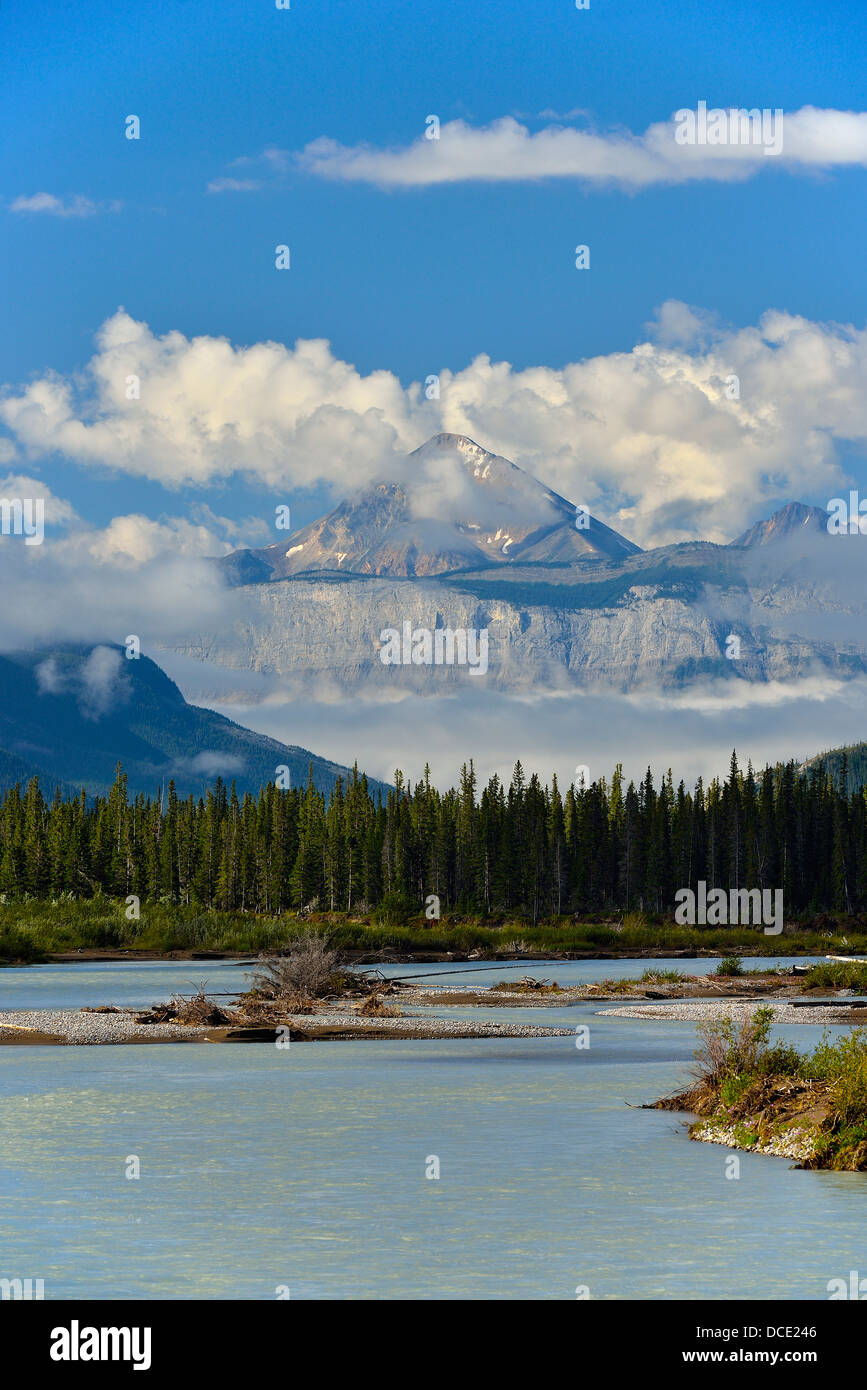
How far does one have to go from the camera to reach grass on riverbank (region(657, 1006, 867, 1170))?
1045 inches

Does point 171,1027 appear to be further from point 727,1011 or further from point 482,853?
point 482,853

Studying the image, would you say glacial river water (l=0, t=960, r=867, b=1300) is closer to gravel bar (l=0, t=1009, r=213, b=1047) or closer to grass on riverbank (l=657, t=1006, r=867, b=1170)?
grass on riverbank (l=657, t=1006, r=867, b=1170)

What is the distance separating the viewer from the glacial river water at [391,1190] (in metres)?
20.1

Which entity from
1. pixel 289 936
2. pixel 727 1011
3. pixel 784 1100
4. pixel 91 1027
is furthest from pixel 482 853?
pixel 784 1100

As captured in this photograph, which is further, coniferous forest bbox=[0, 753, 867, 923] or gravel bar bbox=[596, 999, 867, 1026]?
coniferous forest bbox=[0, 753, 867, 923]

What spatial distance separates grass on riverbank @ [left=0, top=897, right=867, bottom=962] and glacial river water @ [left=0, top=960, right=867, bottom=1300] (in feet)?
211

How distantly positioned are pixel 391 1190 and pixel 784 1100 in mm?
7482

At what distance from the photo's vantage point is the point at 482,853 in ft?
562

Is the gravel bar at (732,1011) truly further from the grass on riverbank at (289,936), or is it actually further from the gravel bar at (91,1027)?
the grass on riverbank at (289,936)

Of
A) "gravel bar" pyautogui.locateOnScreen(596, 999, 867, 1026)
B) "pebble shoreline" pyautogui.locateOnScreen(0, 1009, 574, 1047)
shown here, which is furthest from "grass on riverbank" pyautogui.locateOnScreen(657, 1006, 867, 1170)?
"gravel bar" pyautogui.locateOnScreen(596, 999, 867, 1026)

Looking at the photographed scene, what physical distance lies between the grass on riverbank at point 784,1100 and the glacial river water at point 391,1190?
0.48 m
